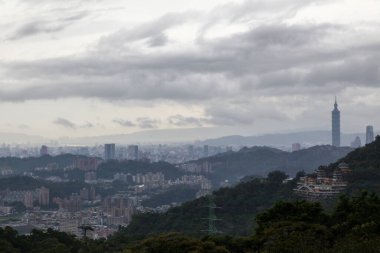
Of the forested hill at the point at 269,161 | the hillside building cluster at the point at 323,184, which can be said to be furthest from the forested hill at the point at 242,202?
the forested hill at the point at 269,161

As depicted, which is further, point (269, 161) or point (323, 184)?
point (269, 161)

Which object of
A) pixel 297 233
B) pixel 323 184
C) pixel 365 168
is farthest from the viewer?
pixel 365 168

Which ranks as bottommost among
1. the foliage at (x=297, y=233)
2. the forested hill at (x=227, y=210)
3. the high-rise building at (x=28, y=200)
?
the high-rise building at (x=28, y=200)

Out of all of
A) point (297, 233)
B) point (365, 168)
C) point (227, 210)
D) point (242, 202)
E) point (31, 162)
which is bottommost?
point (227, 210)

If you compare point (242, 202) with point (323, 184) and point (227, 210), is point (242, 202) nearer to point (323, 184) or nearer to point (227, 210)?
point (227, 210)

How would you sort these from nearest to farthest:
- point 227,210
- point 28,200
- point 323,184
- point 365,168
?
point 323,184, point 365,168, point 227,210, point 28,200

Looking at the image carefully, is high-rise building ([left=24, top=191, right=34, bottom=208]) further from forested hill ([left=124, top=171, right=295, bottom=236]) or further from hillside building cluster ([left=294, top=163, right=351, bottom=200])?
hillside building cluster ([left=294, top=163, right=351, bottom=200])

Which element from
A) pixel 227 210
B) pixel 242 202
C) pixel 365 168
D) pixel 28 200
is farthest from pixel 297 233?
pixel 28 200

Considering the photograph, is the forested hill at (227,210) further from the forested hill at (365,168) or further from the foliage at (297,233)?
the foliage at (297,233)
